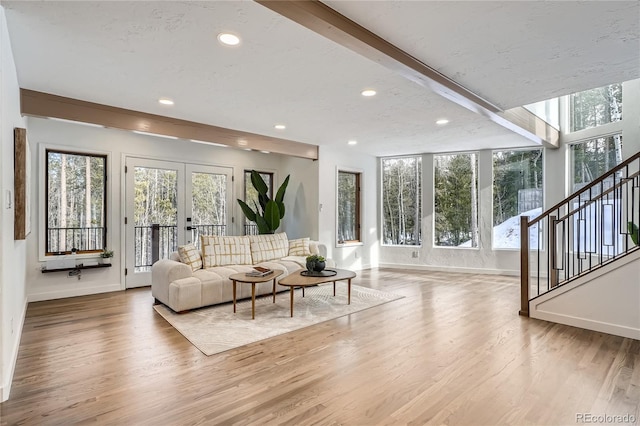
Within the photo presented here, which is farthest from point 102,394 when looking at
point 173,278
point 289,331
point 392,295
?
point 392,295

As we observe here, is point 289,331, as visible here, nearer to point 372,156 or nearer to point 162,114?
point 162,114

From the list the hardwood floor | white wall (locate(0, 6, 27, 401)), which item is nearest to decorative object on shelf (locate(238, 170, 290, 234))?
the hardwood floor

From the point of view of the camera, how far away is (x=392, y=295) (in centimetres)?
495

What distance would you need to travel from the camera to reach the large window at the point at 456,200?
6.98m

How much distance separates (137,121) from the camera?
14.0 ft

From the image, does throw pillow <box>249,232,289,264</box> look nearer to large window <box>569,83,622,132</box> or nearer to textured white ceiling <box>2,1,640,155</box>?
textured white ceiling <box>2,1,640,155</box>

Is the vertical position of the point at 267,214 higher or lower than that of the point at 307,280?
higher

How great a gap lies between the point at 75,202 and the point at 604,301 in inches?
266

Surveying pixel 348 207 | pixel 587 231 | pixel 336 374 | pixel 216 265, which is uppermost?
pixel 348 207

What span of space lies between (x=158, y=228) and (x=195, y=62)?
3.68 meters

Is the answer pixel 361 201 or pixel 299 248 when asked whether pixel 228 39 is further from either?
pixel 361 201

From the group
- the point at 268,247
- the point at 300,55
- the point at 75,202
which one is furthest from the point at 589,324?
the point at 75,202

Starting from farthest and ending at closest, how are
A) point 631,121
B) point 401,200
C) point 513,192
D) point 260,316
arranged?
point 401,200
point 513,192
point 631,121
point 260,316

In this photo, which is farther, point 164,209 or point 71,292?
point 164,209
